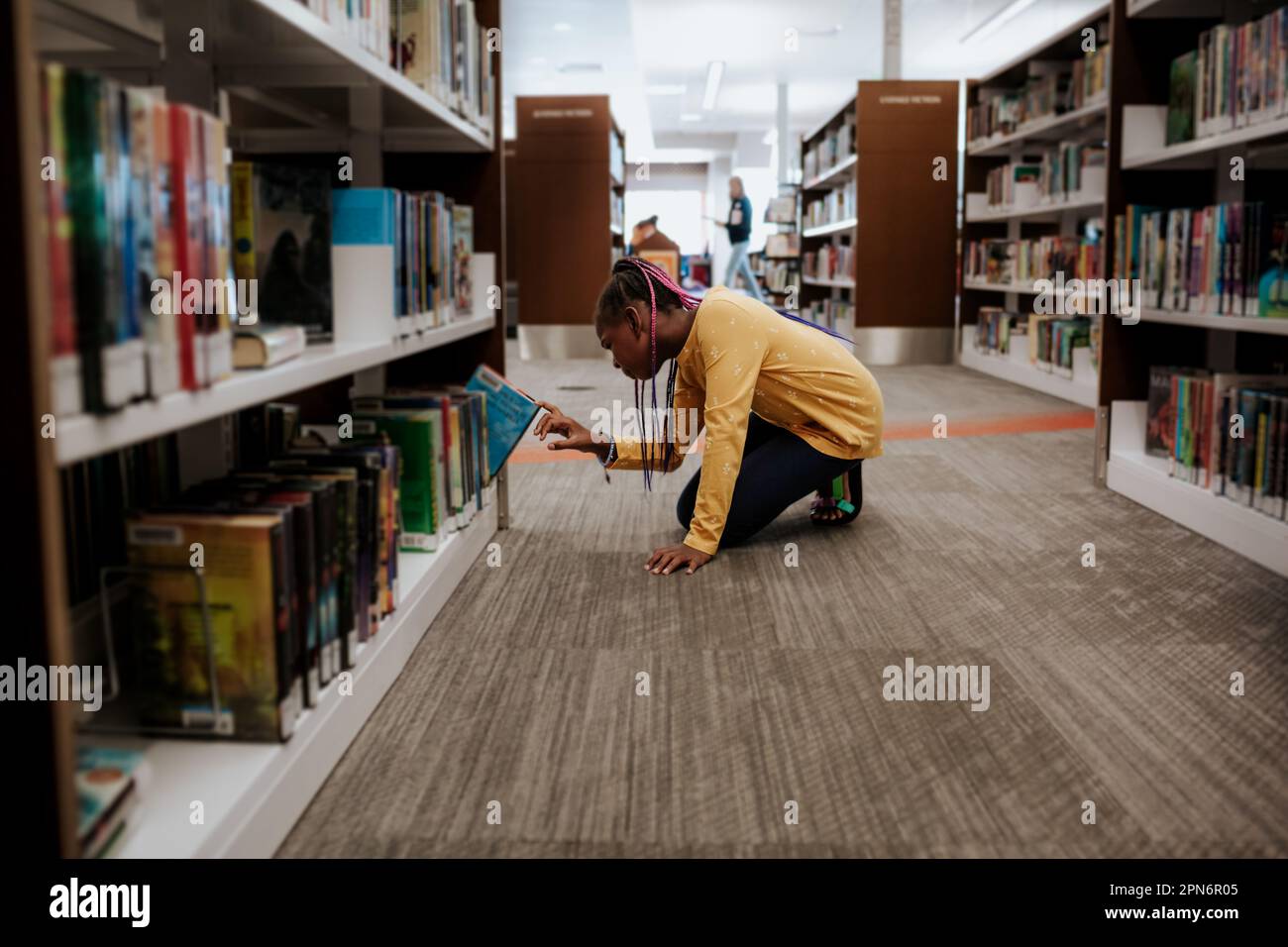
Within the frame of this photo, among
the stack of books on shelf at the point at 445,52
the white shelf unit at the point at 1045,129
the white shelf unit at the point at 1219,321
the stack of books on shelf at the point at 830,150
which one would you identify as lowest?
the white shelf unit at the point at 1219,321

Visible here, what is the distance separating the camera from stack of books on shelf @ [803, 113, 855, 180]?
8.85 m

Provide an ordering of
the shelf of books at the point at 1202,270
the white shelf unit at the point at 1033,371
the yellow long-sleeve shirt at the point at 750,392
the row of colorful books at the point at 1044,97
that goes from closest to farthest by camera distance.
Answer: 1. the yellow long-sleeve shirt at the point at 750,392
2. the shelf of books at the point at 1202,270
3. the row of colorful books at the point at 1044,97
4. the white shelf unit at the point at 1033,371

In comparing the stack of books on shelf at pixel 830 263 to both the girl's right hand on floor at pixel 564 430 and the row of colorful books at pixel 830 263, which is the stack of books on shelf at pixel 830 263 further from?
→ the girl's right hand on floor at pixel 564 430

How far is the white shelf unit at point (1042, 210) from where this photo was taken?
5.75 metres

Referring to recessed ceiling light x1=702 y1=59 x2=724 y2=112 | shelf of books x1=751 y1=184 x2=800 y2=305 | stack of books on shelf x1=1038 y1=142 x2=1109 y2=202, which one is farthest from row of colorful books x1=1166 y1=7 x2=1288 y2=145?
recessed ceiling light x1=702 y1=59 x2=724 y2=112

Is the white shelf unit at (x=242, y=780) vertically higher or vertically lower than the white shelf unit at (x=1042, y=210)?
lower

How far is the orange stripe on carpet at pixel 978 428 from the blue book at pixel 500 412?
1.54 meters

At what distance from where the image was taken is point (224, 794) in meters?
1.23

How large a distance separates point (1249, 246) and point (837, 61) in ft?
36.4

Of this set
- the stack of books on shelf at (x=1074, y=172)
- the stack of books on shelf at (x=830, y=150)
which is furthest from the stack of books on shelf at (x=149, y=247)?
the stack of books on shelf at (x=830, y=150)

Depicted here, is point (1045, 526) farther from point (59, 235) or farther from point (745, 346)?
point (59, 235)

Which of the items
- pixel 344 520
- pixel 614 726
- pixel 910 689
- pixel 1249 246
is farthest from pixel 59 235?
pixel 1249 246

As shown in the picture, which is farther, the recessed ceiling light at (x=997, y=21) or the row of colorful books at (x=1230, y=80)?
the recessed ceiling light at (x=997, y=21)

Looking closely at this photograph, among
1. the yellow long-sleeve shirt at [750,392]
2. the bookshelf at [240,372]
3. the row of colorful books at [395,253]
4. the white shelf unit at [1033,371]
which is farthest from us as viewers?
the white shelf unit at [1033,371]
